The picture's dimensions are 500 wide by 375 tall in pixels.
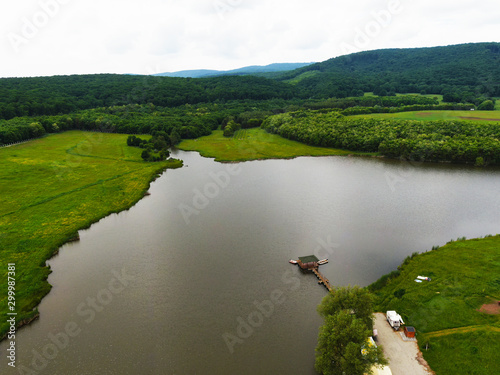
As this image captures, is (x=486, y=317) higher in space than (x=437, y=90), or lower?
lower

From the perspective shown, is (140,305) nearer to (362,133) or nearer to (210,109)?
(362,133)

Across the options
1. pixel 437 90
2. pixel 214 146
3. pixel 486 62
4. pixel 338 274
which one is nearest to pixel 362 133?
pixel 214 146

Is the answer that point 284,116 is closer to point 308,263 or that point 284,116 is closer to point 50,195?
point 50,195

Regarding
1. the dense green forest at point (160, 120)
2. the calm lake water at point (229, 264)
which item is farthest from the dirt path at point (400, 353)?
the dense green forest at point (160, 120)

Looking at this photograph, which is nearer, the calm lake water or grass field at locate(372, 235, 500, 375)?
grass field at locate(372, 235, 500, 375)

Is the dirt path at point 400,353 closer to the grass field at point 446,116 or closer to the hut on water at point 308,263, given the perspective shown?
the hut on water at point 308,263

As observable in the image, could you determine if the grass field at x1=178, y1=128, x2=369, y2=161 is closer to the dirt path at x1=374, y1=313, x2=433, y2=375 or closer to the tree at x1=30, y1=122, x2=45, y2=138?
the tree at x1=30, y1=122, x2=45, y2=138

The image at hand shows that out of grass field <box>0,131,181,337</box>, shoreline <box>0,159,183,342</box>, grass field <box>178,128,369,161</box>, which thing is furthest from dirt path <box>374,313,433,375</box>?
grass field <box>178,128,369,161</box>
